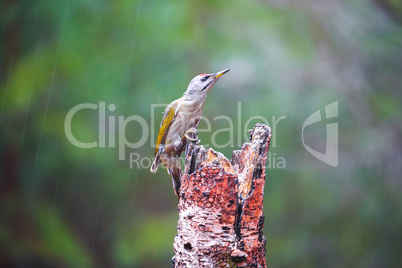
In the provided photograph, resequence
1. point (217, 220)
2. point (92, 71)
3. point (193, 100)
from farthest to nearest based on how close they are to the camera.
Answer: point (92, 71), point (193, 100), point (217, 220)

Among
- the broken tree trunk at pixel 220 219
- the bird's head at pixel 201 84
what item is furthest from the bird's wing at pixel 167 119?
the broken tree trunk at pixel 220 219

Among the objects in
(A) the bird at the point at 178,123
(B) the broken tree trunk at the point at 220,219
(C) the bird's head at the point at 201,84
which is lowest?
(B) the broken tree trunk at the point at 220,219

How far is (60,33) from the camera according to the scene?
3961mm

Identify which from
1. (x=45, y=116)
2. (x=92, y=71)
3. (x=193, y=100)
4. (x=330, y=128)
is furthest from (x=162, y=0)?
(x=330, y=128)

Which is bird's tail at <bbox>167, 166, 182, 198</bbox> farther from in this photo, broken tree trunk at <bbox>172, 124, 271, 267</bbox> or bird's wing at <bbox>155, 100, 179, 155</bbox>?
broken tree trunk at <bbox>172, 124, 271, 267</bbox>

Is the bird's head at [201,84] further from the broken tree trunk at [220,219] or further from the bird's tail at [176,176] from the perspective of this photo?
the broken tree trunk at [220,219]

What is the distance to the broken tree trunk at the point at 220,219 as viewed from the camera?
76.3 inches

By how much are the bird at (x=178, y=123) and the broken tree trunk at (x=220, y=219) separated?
1309 mm

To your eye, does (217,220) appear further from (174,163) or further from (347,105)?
(347,105)

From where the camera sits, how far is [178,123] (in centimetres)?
337

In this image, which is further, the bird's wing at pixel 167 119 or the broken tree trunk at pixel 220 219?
the bird's wing at pixel 167 119

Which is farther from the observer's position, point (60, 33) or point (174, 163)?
point (60, 33)

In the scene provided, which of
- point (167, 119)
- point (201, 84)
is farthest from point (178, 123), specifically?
point (201, 84)

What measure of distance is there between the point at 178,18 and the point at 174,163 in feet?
4.67
